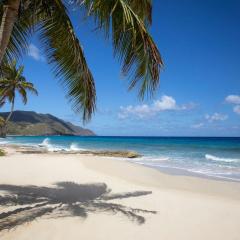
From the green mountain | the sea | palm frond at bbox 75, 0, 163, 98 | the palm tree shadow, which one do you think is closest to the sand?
the palm tree shadow

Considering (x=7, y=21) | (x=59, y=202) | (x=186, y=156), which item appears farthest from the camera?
(x=186, y=156)

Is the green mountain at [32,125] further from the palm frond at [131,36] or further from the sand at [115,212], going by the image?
the palm frond at [131,36]

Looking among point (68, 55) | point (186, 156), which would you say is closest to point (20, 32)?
point (68, 55)

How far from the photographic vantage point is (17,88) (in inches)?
1225

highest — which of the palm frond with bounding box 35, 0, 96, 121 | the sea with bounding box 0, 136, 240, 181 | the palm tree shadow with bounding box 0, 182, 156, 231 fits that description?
the palm frond with bounding box 35, 0, 96, 121

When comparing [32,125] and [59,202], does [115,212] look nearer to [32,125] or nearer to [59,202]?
[59,202]

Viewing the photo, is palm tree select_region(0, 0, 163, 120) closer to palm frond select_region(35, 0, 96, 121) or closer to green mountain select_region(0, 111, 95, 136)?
palm frond select_region(35, 0, 96, 121)

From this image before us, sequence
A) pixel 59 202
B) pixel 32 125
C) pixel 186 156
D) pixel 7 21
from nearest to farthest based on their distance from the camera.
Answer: pixel 7 21
pixel 59 202
pixel 186 156
pixel 32 125

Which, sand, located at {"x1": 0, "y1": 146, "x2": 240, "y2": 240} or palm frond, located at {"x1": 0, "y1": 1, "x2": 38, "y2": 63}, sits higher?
palm frond, located at {"x1": 0, "y1": 1, "x2": 38, "y2": 63}

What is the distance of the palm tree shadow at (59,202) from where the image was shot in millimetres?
6105

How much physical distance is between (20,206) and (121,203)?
2178 mm

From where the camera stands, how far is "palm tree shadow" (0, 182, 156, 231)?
20.0ft

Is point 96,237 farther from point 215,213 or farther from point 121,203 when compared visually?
point 215,213

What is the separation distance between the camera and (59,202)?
7.27 meters
